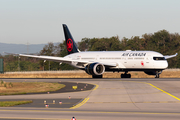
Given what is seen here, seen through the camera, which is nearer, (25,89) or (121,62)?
(25,89)

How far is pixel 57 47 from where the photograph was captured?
14888 centimetres

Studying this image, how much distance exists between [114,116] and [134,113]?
4.39 feet

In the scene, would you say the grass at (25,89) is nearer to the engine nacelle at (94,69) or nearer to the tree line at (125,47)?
the engine nacelle at (94,69)

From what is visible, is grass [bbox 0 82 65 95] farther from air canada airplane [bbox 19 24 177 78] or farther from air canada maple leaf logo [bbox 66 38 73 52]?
air canada maple leaf logo [bbox 66 38 73 52]

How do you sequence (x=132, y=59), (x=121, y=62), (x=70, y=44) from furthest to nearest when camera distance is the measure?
1. (x=70, y=44)
2. (x=121, y=62)
3. (x=132, y=59)

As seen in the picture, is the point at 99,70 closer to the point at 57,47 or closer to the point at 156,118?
the point at 156,118

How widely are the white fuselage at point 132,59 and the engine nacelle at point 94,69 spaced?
2611 mm

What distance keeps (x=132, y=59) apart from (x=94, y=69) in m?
6.50

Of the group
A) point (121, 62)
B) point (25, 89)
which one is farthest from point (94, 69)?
point (25, 89)

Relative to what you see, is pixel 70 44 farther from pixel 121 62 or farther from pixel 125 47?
pixel 125 47

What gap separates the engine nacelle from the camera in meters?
51.5

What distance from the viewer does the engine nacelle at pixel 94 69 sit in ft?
169

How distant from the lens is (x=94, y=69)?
51.4 m

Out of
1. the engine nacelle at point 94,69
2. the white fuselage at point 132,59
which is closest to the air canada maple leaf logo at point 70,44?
the white fuselage at point 132,59
